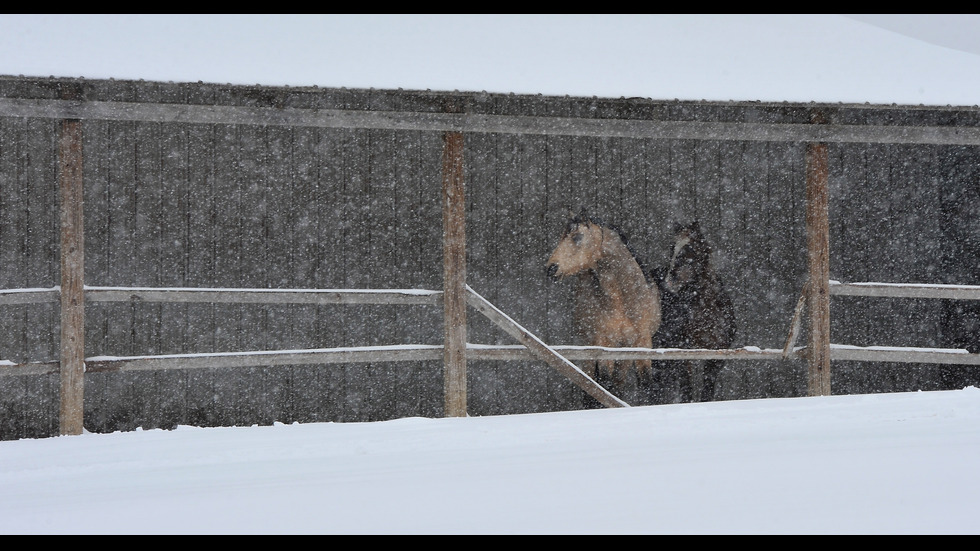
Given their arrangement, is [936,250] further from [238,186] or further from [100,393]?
[100,393]

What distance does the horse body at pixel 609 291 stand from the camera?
943 cm

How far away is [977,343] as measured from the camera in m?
10.4

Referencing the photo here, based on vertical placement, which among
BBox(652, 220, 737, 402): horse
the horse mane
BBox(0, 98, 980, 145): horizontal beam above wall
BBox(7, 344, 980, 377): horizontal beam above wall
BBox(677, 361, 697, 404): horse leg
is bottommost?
BBox(677, 361, 697, 404): horse leg

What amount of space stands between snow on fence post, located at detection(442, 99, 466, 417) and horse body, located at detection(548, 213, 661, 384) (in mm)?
1411

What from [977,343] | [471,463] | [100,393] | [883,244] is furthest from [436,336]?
[977,343]

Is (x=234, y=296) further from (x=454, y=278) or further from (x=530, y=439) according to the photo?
(x=530, y=439)

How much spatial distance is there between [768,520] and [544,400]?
248 inches

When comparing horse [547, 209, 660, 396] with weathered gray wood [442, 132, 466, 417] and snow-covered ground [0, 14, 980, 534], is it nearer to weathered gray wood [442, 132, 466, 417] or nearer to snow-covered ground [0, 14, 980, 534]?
Result: weathered gray wood [442, 132, 466, 417]

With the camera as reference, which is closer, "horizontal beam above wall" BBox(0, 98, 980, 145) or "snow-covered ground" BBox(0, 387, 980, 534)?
"snow-covered ground" BBox(0, 387, 980, 534)

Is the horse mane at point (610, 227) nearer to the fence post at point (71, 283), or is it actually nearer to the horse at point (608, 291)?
the horse at point (608, 291)

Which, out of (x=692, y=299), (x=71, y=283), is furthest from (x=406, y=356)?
(x=692, y=299)

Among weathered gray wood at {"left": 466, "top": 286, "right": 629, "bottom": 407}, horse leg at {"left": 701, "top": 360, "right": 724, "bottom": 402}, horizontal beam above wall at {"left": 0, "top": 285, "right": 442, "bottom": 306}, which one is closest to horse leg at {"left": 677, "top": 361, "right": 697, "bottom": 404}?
horse leg at {"left": 701, "top": 360, "right": 724, "bottom": 402}

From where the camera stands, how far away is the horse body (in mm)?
9430

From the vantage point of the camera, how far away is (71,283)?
7770mm
